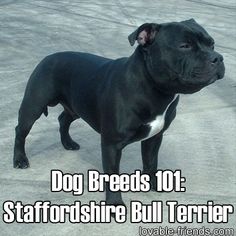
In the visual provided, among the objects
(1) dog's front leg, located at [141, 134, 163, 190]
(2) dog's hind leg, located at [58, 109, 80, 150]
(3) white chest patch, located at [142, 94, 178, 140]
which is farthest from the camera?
(2) dog's hind leg, located at [58, 109, 80, 150]

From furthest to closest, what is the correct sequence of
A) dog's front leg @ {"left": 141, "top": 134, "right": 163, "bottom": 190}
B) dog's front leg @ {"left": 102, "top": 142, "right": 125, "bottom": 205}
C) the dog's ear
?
dog's front leg @ {"left": 141, "top": 134, "right": 163, "bottom": 190}, dog's front leg @ {"left": 102, "top": 142, "right": 125, "bottom": 205}, the dog's ear

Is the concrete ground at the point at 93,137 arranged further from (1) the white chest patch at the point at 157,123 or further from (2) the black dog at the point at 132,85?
(1) the white chest patch at the point at 157,123

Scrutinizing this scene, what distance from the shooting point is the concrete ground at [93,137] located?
4.67m

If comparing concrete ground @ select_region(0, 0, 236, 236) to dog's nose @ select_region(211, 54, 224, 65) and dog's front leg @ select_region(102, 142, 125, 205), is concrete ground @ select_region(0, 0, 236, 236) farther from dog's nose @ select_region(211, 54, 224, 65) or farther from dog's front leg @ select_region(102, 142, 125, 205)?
dog's nose @ select_region(211, 54, 224, 65)

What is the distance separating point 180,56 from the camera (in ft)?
12.5

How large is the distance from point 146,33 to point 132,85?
1.31 feet

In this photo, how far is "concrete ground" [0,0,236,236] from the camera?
15.3 ft

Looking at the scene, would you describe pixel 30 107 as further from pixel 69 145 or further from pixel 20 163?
pixel 69 145

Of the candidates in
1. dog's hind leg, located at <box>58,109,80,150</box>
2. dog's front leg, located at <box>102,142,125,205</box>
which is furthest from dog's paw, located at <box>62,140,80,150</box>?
dog's front leg, located at <box>102,142,125,205</box>

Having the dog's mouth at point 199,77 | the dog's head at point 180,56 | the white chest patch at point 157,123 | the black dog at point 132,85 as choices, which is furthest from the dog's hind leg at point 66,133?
the dog's mouth at point 199,77

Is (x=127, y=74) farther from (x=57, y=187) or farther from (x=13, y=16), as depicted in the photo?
(x=13, y=16)

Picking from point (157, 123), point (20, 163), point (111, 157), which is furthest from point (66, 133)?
point (157, 123)

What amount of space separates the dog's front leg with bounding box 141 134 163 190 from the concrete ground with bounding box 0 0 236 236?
19 cm

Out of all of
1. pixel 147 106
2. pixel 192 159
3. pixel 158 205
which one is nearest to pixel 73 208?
pixel 158 205
